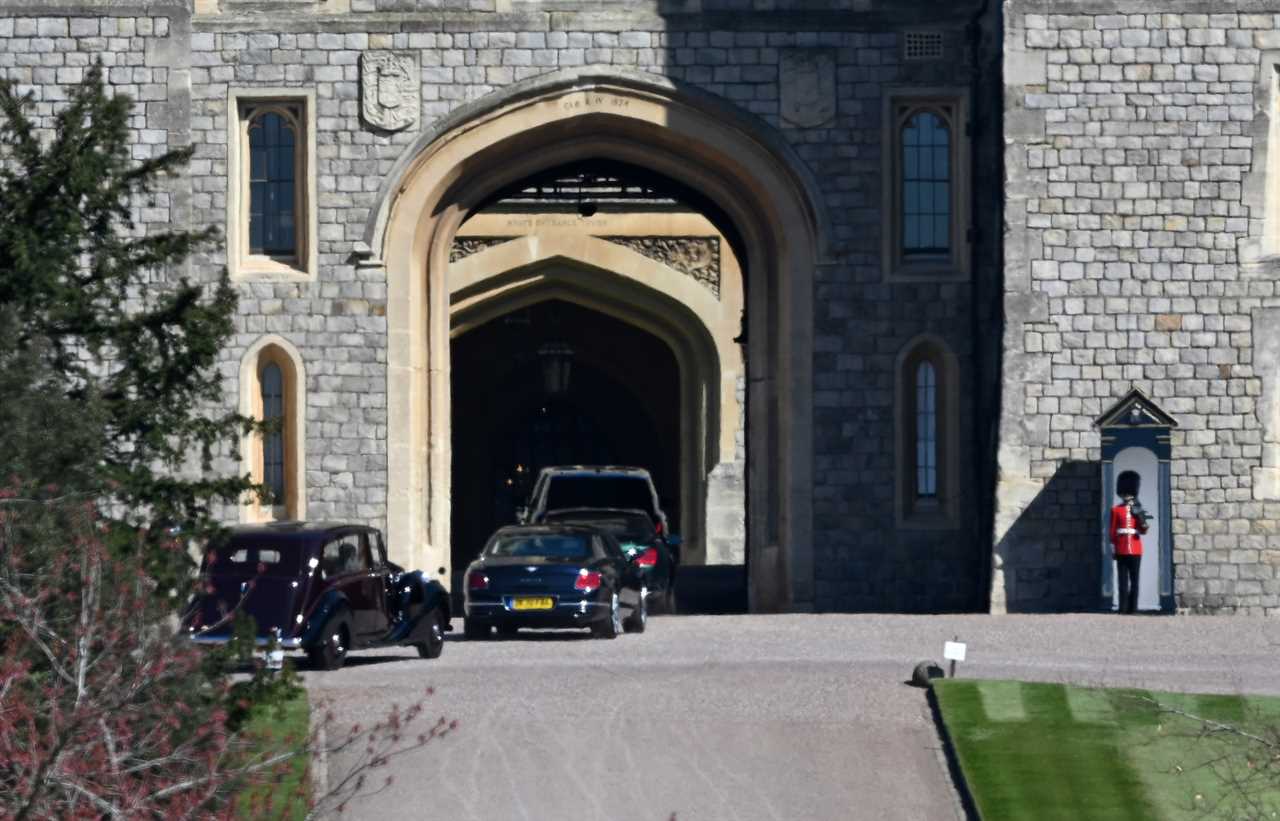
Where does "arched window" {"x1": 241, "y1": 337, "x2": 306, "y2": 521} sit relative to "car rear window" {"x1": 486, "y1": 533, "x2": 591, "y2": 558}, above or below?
above

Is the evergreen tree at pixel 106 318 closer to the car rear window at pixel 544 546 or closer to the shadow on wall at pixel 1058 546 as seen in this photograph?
the car rear window at pixel 544 546

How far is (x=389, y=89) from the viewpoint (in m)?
26.6

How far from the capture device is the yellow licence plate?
74.4ft

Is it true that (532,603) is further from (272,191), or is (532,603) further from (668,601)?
(272,191)

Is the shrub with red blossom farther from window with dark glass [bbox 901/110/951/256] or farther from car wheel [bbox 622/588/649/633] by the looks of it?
window with dark glass [bbox 901/110/951/256]

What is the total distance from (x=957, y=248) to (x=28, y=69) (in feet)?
31.4

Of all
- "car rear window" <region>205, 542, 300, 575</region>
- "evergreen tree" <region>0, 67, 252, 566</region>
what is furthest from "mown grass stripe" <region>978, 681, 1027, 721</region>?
"car rear window" <region>205, 542, 300, 575</region>

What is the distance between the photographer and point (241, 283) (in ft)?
87.6

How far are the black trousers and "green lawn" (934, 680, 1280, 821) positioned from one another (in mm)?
7105

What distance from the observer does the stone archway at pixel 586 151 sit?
26703 mm

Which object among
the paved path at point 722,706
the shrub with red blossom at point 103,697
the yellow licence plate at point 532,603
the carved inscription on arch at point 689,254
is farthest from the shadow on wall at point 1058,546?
the carved inscription on arch at point 689,254

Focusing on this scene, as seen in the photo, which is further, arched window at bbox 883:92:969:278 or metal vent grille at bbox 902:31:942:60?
arched window at bbox 883:92:969:278

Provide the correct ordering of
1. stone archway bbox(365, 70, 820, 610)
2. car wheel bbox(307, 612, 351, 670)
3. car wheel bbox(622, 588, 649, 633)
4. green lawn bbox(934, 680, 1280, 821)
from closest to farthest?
green lawn bbox(934, 680, 1280, 821), car wheel bbox(307, 612, 351, 670), car wheel bbox(622, 588, 649, 633), stone archway bbox(365, 70, 820, 610)

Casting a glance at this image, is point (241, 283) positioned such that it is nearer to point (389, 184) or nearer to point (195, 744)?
point (389, 184)
